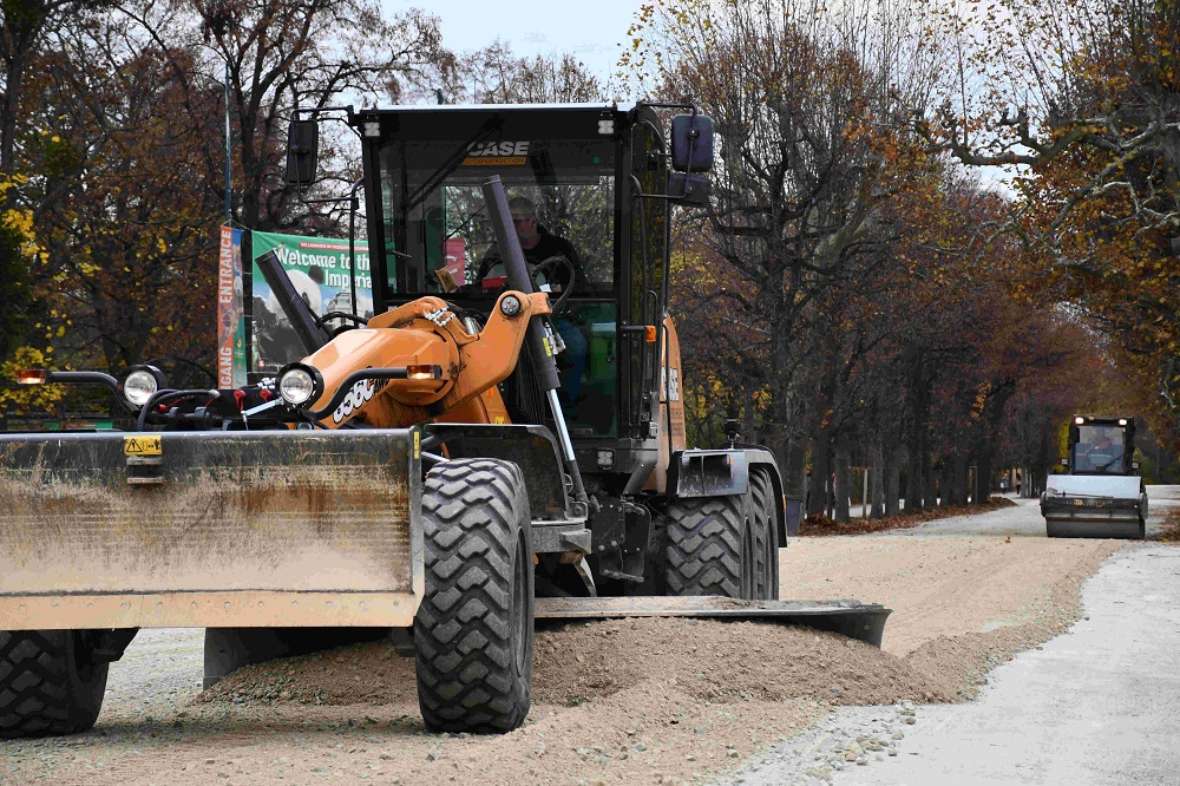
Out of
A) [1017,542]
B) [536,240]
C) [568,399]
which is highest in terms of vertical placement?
[536,240]

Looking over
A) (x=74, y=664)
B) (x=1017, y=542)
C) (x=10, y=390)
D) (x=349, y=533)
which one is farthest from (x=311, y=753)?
(x=1017, y=542)

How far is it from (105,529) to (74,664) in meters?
1.10

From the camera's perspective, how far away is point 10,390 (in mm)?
24297

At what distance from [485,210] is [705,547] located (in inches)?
95.6

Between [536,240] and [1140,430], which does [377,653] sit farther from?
[1140,430]

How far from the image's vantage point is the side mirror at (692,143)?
912 centimetres

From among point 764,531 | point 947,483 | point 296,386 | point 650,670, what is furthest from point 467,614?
point 947,483

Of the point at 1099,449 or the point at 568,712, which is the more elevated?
the point at 1099,449

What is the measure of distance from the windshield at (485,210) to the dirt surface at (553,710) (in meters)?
2.26

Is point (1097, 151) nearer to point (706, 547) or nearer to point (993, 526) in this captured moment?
point (993, 526)

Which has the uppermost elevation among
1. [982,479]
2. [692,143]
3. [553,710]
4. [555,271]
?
[692,143]

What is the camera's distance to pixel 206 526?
6.63 meters

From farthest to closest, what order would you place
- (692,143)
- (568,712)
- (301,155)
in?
1. (301,155)
2. (692,143)
3. (568,712)

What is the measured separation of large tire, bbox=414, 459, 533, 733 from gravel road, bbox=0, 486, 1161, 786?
14cm
